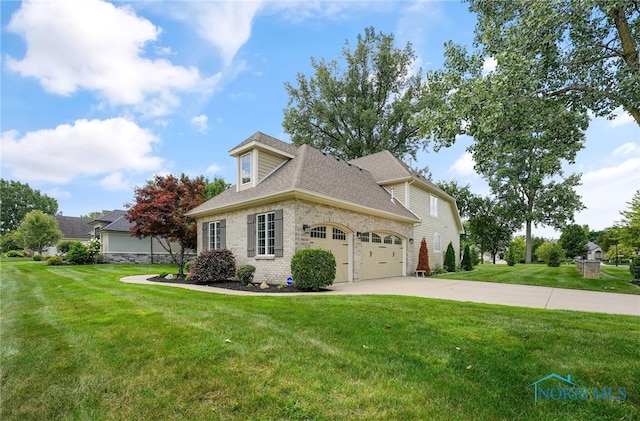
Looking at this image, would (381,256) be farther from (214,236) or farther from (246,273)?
(214,236)

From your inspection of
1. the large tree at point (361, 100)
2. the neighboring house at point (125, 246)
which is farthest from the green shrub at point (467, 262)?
the neighboring house at point (125, 246)

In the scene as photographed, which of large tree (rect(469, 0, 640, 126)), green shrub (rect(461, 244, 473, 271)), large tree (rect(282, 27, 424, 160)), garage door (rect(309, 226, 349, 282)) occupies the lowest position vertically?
green shrub (rect(461, 244, 473, 271))

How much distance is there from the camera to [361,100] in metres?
26.7

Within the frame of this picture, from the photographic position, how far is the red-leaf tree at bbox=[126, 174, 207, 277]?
14.3 metres

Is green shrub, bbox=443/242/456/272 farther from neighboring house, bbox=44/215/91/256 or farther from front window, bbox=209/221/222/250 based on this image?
neighboring house, bbox=44/215/91/256

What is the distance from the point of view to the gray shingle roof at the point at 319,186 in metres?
11.2

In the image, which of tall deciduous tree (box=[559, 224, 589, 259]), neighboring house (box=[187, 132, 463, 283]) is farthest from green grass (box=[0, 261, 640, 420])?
tall deciduous tree (box=[559, 224, 589, 259])

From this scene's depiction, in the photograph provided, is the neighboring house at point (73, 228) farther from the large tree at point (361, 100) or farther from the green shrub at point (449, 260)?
the green shrub at point (449, 260)

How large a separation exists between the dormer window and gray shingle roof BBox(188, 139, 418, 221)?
54 centimetres

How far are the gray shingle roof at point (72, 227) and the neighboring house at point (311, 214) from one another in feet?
125

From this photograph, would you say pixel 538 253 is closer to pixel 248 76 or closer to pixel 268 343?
pixel 248 76

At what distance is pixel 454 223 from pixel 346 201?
13.5m

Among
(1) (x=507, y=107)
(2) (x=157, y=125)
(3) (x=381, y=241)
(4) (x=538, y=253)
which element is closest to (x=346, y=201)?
(3) (x=381, y=241)

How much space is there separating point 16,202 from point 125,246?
41.7m
